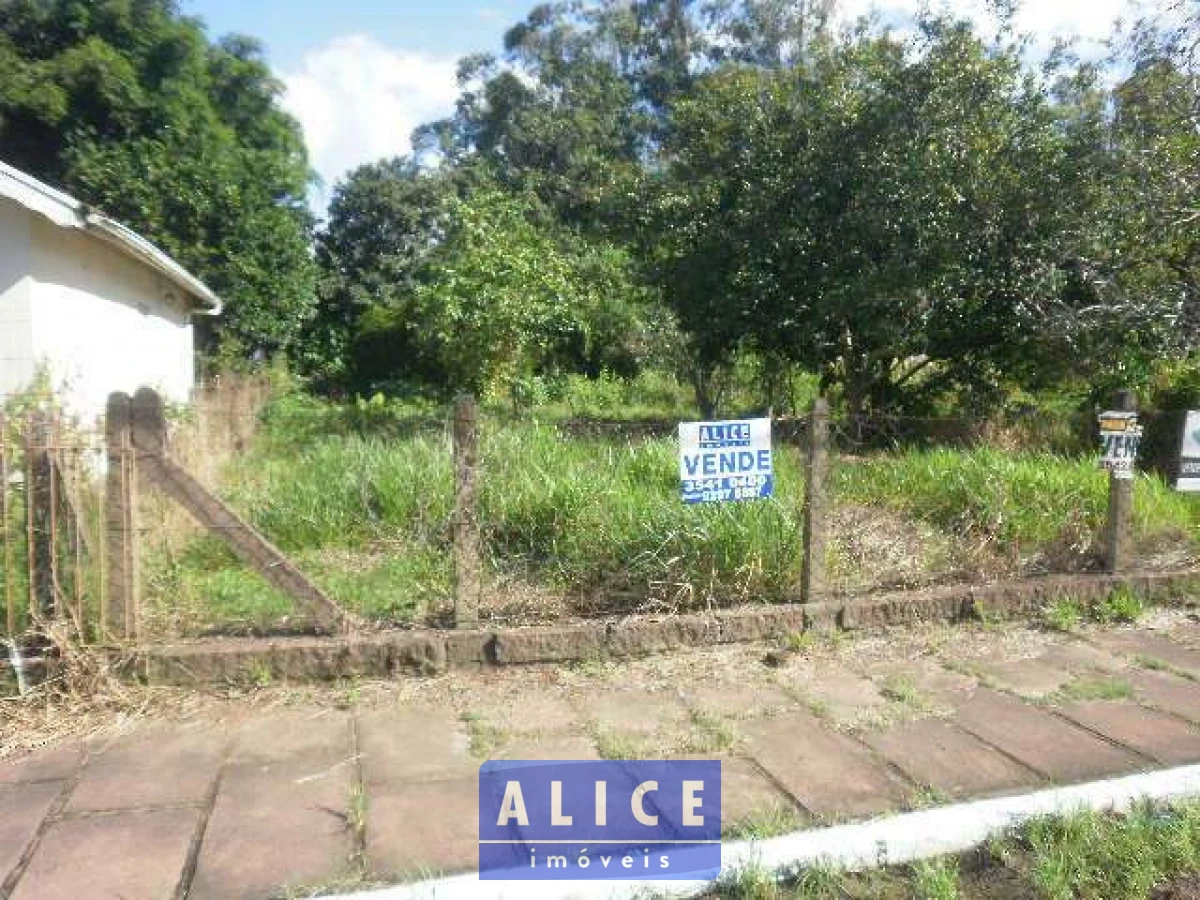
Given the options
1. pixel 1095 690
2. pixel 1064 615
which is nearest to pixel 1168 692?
pixel 1095 690

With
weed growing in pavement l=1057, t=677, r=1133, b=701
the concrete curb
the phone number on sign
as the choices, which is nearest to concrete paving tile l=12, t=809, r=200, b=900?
the concrete curb

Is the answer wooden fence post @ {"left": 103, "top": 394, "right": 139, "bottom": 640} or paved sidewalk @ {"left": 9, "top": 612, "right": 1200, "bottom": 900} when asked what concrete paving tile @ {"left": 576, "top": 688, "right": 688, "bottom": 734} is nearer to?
paved sidewalk @ {"left": 9, "top": 612, "right": 1200, "bottom": 900}

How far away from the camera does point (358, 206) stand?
23.9m

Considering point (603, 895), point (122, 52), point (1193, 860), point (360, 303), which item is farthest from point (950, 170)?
point (360, 303)

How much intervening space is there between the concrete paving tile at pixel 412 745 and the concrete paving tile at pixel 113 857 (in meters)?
0.68

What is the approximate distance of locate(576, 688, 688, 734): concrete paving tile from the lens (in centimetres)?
398

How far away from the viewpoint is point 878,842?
3076 millimetres

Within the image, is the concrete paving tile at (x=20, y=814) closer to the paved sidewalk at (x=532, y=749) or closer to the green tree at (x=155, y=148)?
the paved sidewalk at (x=532, y=749)

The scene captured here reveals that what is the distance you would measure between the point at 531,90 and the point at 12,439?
1123 inches

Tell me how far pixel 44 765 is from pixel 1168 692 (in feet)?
16.4

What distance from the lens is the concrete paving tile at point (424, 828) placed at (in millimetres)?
2957

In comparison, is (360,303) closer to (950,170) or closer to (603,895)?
(950,170)

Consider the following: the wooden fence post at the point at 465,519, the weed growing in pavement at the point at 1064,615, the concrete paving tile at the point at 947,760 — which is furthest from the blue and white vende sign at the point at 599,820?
the weed growing in pavement at the point at 1064,615

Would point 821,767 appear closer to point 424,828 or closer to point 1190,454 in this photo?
point 424,828
